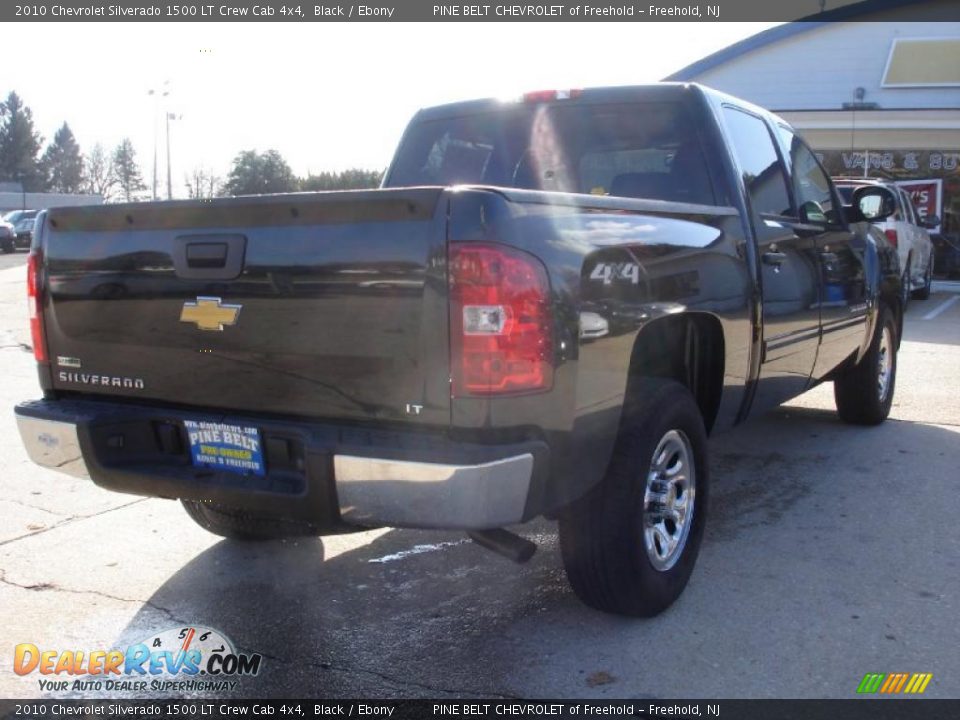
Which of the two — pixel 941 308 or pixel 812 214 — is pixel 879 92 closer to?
pixel 941 308

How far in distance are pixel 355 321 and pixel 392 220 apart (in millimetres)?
328

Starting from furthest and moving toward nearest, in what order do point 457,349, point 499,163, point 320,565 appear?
point 499,163, point 320,565, point 457,349

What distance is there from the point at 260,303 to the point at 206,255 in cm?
28

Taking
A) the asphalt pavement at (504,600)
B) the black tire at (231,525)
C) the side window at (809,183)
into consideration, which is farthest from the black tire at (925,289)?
the black tire at (231,525)

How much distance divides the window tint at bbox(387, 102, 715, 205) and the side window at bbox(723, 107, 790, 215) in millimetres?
297

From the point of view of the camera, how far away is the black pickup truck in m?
2.79

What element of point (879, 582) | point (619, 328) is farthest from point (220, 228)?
point (879, 582)

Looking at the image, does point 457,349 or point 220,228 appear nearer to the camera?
point 457,349

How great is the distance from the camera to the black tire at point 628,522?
10.9 ft

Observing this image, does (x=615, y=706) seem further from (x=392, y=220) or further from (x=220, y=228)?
(x=220, y=228)

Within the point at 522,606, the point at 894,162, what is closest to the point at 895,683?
the point at 522,606

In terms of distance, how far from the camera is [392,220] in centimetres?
286

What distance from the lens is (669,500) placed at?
3732 mm

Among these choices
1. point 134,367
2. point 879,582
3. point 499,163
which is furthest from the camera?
point 499,163
